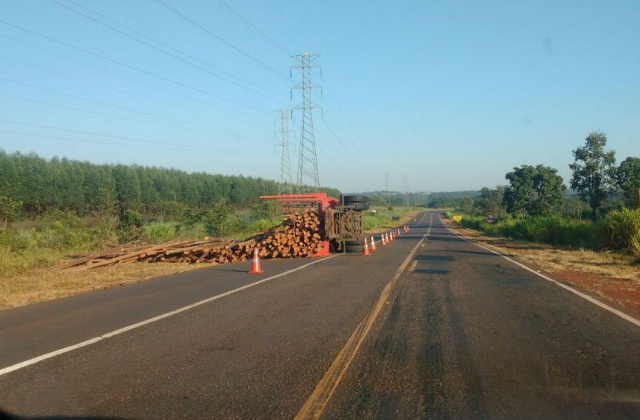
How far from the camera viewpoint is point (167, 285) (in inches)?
573

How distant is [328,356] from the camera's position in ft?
22.1

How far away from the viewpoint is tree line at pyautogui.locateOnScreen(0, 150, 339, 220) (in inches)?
1585

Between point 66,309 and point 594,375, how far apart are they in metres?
9.66

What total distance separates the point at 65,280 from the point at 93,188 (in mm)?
39287

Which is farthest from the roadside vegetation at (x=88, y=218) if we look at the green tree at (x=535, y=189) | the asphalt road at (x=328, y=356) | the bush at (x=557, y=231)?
the green tree at (x=535, y=189)

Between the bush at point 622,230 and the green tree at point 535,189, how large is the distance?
26.6m

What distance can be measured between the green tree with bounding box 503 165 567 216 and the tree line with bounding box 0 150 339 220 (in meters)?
28.1

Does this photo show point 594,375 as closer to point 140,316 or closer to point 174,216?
point 140,316

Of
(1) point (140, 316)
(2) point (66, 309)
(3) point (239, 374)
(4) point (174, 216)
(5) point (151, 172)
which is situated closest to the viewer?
(3) point (239, 374)

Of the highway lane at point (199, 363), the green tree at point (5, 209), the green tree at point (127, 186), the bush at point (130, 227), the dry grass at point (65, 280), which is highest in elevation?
the green tree at point (127, 186)

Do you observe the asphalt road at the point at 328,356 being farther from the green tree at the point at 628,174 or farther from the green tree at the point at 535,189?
the green tree at the point at 535,189

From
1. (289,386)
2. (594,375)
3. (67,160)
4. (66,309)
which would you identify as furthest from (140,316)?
(67,160)

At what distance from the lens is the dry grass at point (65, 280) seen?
12.9m

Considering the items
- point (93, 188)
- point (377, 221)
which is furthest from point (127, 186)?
point (377, 221)
